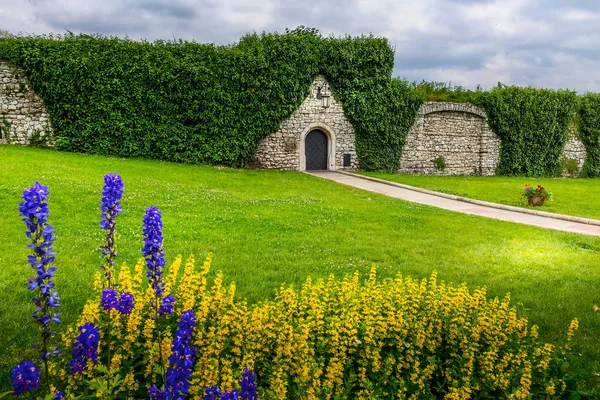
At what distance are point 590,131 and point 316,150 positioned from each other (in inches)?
787

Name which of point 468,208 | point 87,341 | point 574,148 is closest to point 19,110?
point 468,208

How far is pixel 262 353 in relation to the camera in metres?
3.84

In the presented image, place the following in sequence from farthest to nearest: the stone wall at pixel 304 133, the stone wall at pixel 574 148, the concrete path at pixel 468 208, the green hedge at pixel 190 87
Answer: the stone wall at pixel 574 148
the stone wall at pixel 304 133
the green hedge at pixel 190 87
the concrete path at pixel 468 208

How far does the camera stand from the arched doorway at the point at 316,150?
24312 millimetres

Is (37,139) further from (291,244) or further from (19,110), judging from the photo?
(291,244)

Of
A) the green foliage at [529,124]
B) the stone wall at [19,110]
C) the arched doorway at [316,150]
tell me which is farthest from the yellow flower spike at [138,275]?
the green foliage at [529,124]

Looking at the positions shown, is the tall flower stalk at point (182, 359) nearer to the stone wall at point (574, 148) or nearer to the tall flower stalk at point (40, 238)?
the tall flower stalk at point (40, 238)

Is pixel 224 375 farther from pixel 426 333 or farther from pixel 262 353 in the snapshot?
pixel 426 333

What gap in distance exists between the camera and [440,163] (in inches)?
1056

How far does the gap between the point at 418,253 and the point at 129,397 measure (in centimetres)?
595

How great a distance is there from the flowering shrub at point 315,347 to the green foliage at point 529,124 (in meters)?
25.8

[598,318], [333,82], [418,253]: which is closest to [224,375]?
[598,318]

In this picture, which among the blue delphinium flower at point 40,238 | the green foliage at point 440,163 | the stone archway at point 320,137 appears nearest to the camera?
the blue delphinium flower at point 40,238

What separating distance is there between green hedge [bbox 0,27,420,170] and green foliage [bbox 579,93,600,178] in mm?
15618
